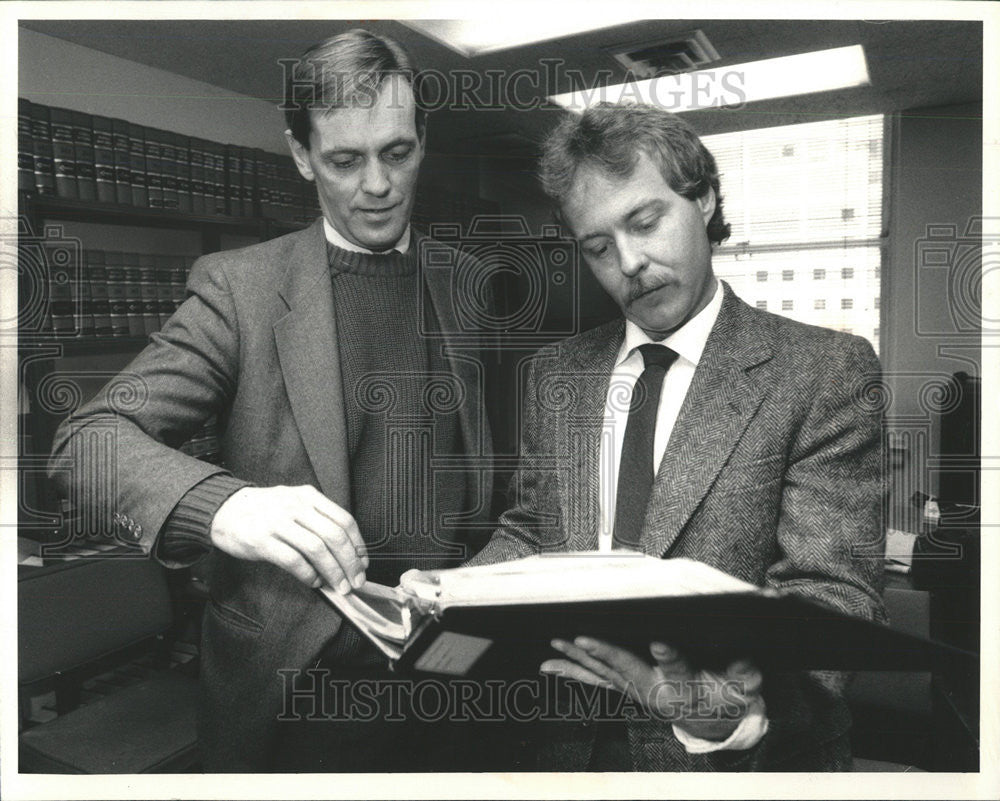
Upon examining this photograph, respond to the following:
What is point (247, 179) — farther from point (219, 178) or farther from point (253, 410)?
point (253, 410)

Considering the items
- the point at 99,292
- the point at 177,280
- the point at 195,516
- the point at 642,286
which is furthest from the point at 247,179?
the point at 642,286

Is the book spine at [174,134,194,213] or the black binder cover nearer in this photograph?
the black binder cover

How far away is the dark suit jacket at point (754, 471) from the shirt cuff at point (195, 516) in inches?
16.9

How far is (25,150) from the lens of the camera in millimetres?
1402

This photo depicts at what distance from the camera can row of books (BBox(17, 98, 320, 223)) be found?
1348 millimetres

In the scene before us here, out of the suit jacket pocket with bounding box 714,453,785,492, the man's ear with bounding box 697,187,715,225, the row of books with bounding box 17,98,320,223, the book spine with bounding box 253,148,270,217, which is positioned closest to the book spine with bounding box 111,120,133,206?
the row of books with bounding box 17,98,320,223

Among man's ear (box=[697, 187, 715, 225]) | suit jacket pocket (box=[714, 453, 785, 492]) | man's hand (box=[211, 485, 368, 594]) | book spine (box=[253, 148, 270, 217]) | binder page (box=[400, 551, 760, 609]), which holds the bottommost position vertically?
binder page (box=[400, 551, 760, 609])

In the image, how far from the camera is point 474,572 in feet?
4.35

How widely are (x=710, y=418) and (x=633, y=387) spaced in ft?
0.45

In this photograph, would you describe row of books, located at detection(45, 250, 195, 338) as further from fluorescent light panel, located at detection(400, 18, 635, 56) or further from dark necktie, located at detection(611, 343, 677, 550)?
dark necktie, located at detection(611, 343, 677, 550)

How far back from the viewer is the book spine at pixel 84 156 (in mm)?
1367

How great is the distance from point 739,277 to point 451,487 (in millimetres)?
590

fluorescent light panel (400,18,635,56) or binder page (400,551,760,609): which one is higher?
fluorescent light panel (400,18,635,56)

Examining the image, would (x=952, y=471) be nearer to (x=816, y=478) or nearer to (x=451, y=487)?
(x=816, y=478)
